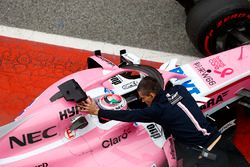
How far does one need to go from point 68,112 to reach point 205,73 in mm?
1856

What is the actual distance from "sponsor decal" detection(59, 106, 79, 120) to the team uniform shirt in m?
0.33

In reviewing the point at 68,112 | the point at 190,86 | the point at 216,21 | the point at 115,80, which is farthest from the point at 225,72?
the point at 68,112

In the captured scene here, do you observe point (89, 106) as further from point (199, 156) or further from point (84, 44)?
point (84, 44)

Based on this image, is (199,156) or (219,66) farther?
(219,66)

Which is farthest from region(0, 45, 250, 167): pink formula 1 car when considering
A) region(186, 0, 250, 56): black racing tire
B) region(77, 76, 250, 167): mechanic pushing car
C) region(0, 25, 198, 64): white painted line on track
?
region(0, 25, 198, 64): white painted line on track

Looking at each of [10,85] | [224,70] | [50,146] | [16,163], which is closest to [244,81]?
[224,70]

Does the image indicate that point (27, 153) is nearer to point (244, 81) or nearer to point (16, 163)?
point (16, 163)

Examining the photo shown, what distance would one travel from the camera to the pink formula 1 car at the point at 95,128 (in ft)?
16.0

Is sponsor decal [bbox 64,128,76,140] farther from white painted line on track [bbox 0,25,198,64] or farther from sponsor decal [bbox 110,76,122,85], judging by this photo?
white painted line on track [bbox 0,25,198,64]

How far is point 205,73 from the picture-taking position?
5.87m

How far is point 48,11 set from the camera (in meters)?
8.15

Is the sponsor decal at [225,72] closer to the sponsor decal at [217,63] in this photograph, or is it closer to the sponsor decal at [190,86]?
the sponsor decal at [217,63]

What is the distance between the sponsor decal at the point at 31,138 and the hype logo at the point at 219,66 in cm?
218

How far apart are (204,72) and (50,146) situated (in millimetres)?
2115
